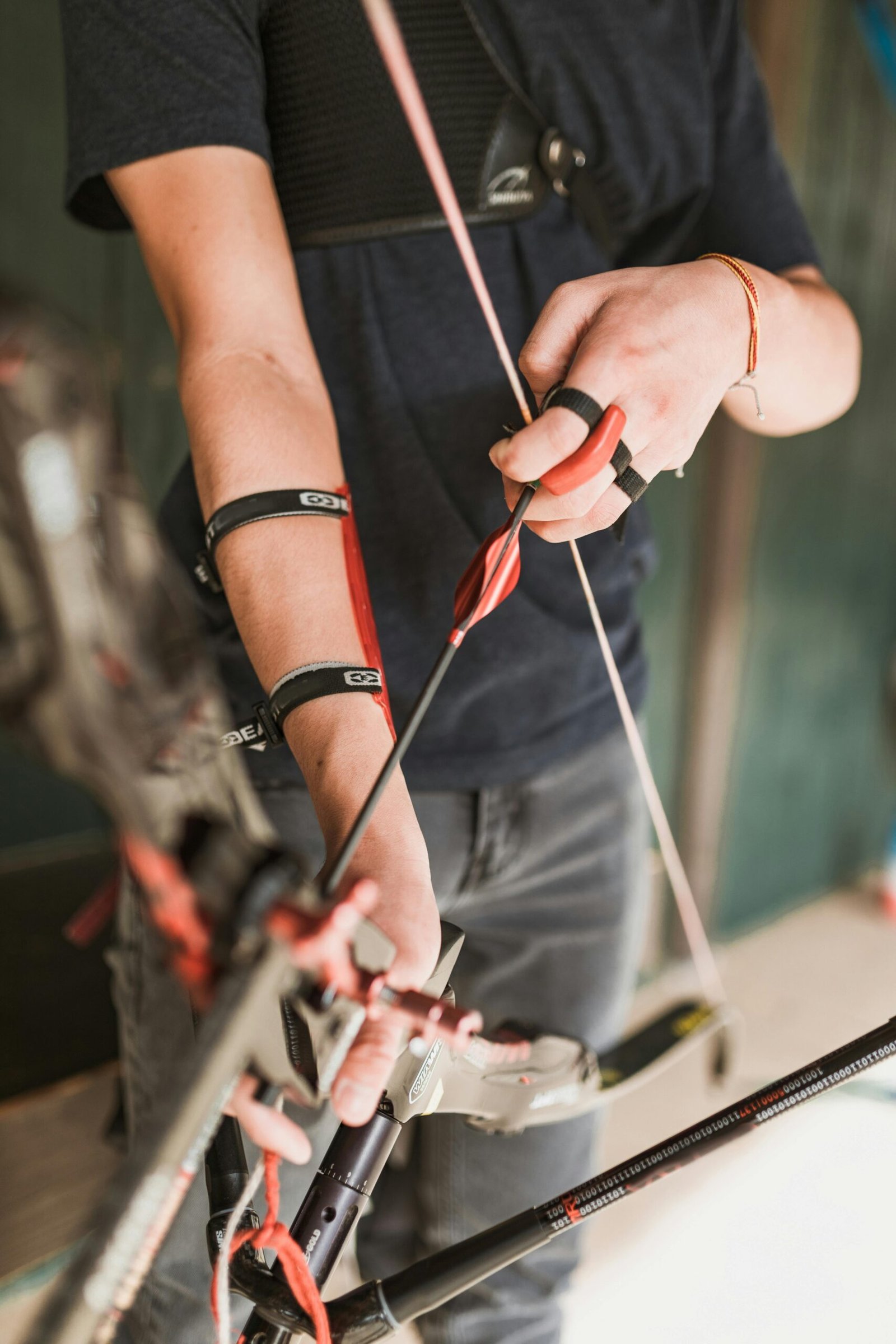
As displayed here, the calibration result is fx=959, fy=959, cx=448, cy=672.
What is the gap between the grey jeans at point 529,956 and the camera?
62 cm

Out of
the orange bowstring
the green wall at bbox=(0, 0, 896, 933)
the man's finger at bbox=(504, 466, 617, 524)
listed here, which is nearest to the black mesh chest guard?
the man's finger at bbox=(504, 466, 617, 524)

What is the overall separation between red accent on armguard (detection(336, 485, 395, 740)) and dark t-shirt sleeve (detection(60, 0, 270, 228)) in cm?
17

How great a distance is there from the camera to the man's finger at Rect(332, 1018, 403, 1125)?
31 centimetres

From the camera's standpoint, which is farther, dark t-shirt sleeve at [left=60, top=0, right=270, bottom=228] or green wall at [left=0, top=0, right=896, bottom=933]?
green wall at [left=0, top=0, right=896, bottom=933]

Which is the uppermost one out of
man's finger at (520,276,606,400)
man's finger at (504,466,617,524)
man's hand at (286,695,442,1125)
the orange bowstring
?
man's finger at (520,276,606,400)

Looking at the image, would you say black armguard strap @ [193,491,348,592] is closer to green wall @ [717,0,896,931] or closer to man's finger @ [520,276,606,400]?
man's finger @ [520,276,606,400]

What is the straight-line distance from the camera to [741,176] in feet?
2.20

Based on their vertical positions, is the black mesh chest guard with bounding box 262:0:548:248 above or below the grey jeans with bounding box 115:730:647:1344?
above

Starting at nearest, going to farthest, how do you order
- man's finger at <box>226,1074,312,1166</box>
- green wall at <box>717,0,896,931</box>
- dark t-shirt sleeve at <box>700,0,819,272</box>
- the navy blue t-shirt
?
man's finger at <box>226,1074,312,1166</box> → the navy blue t-shirt → dark t-shirt sleeve at <box>700,0,819,272</box> → green wall at <box>717,0,896,931</box>

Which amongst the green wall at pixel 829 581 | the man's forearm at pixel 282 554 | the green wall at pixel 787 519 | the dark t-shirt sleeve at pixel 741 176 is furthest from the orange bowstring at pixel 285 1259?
the green wall at pixel 829 581

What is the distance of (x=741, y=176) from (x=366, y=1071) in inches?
25.2

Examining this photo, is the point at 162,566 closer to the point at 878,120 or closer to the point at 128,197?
the point at 128,197

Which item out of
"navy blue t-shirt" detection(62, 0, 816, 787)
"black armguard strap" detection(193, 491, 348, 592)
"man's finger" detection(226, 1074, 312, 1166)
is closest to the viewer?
"man's finger" detection(226, 1074, 312, 1166)

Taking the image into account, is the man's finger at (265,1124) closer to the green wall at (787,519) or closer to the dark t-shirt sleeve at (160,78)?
the dark t-shirt sleeve at (160,78)
